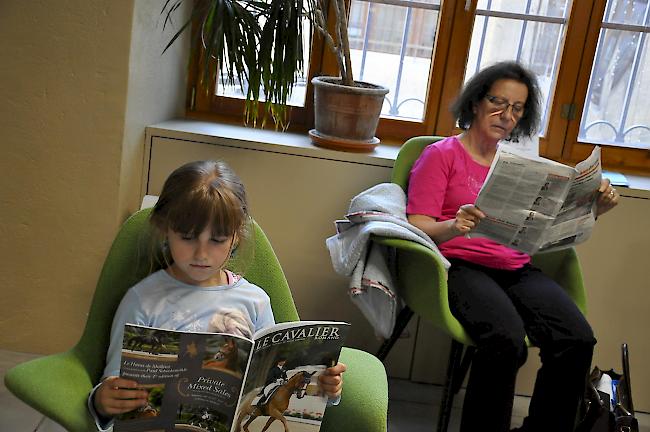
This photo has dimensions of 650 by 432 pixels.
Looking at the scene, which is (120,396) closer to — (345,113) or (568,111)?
(345,113)

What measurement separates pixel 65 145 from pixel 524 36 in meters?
1.62

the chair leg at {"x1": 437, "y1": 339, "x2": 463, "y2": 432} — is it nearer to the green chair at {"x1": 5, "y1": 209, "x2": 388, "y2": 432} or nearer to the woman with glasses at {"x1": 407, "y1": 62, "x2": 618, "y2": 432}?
the woman with glasses at {"x1": 407, "y1": 62, "x2": 618, "y2": 432}

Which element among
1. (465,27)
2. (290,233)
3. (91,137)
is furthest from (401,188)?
(91,137)

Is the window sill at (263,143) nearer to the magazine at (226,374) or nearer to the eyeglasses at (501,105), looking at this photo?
the eyeglasses at (501,105)

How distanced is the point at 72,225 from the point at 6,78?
1.56ft

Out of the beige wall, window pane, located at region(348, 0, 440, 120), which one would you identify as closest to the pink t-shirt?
window pane, located at region(348, 0, 440, 120)

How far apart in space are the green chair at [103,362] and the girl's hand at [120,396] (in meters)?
0.07

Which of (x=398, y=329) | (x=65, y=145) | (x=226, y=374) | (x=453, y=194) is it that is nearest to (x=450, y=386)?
(x=398, y=329)

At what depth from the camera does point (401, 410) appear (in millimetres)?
2805

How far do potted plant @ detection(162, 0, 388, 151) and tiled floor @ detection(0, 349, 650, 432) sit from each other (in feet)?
2.79

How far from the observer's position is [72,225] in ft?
8.56

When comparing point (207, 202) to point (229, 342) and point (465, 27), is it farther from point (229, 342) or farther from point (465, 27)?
point (465, 27)

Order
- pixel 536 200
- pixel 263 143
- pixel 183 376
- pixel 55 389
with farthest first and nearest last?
1. pixel 263 143
2. pixel 536 200
3. pixel 55 389
4. pixel 183 376

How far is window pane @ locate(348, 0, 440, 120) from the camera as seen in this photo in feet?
9.96
